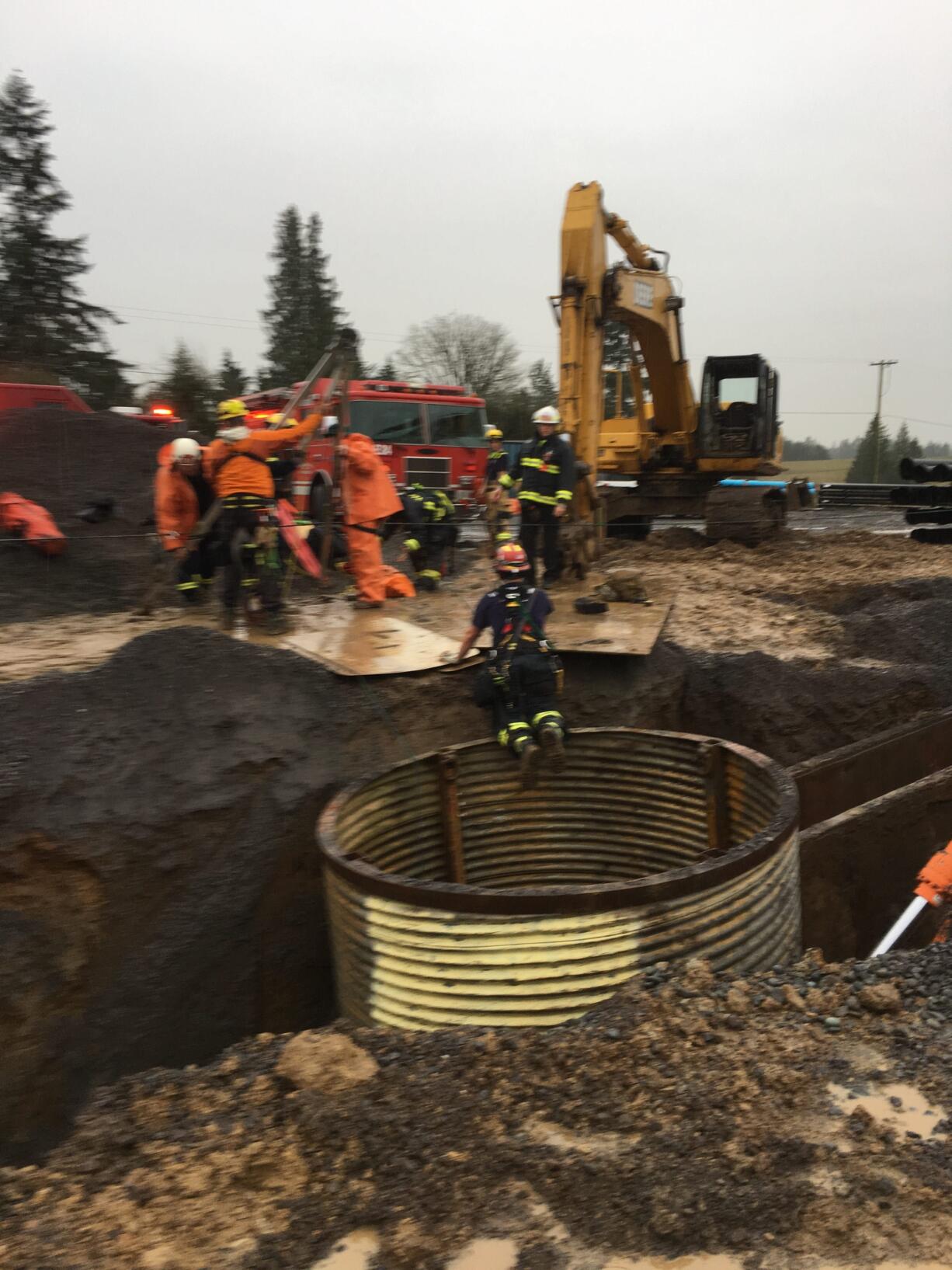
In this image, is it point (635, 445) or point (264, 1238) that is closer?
point (264, 1238)

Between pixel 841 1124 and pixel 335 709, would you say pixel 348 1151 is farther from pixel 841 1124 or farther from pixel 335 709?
pixel 335 709

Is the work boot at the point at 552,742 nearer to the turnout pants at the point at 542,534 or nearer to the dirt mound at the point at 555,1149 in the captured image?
the dirt mound at the point at 555,1149

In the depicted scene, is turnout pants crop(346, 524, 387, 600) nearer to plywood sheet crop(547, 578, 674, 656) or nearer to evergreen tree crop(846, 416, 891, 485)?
plywood sheet crop(547, 578, 674, 656)

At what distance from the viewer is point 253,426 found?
8617 millimetres

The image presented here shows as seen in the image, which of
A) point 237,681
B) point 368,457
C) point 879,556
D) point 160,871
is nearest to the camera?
point 160,871

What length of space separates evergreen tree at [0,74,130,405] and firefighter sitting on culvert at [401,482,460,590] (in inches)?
517

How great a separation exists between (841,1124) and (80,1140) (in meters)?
2.36

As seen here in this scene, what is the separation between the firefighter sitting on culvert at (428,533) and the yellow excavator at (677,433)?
6.22 ft

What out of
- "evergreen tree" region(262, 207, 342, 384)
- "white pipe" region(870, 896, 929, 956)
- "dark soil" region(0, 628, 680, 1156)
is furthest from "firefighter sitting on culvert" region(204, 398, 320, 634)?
"evergreen tree" region(262, 207, 342, 384)

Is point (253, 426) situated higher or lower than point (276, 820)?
higher

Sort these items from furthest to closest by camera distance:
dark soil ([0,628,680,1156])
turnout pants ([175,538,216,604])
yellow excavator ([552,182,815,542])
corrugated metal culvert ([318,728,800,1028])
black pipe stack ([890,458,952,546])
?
black pipe stack ([890,458,952,546]) < yellow excavator ([552,182,815,542]) < turnout pants ([175,538,216,604]) < dark soil ([0,628,680,1156]) < corrugated metal culvert ([318,728,800,1028])

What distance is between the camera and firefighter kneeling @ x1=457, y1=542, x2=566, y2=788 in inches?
220

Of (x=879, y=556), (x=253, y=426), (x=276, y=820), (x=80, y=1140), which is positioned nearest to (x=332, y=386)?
(x=253, y=426)

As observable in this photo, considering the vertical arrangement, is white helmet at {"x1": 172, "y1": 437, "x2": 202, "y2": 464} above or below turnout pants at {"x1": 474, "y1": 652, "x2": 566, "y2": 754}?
above
